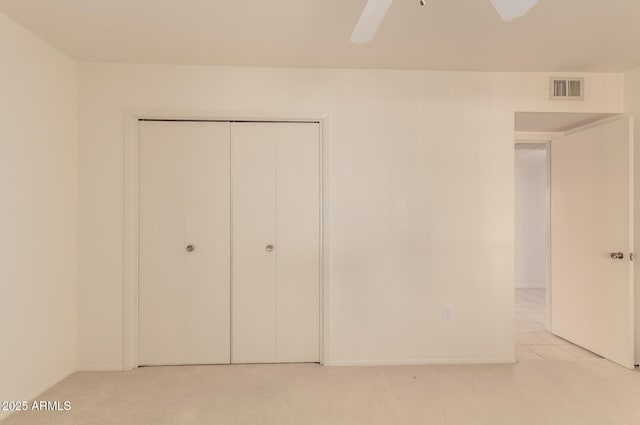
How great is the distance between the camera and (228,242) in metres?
2.62

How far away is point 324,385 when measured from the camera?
89.6 inches

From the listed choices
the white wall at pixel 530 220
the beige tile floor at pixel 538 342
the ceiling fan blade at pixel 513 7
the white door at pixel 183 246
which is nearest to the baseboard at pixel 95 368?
the white door at pixel 183 246

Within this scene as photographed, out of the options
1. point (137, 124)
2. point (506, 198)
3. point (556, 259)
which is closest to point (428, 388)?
point (506, 198)

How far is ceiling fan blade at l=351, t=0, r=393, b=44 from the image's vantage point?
45.8 inches

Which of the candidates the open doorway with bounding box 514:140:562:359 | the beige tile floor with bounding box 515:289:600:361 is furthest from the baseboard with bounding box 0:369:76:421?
the open doorway with bounding box 514:140:562:359

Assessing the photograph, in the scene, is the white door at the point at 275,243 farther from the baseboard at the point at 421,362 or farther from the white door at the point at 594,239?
the white door at the point at 594,239

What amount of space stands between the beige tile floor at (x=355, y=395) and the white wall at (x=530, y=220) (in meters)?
3.26

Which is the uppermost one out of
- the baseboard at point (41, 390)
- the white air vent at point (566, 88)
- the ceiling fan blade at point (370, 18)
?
the white air vent at point (566, 88)

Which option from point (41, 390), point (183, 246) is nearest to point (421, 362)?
point (183, 246)

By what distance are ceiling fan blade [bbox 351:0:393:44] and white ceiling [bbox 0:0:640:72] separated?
24.0 inches

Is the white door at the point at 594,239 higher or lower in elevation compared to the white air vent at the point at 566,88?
lower

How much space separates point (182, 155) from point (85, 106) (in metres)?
0.83

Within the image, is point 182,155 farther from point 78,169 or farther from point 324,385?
point 324,385

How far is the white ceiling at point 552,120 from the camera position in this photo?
2797mm
